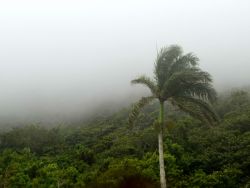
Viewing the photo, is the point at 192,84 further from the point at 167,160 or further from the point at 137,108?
the point at 167,160

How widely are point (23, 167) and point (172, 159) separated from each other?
14.1 meters

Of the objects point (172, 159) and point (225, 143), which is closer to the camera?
point (172, 159)

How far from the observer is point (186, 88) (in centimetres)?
2106

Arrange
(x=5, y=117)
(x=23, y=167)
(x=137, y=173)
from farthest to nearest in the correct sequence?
(x=5, y=117) → (x=23, y=167) → (x=137, y=173)

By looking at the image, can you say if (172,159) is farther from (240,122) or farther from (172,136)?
(240,122)

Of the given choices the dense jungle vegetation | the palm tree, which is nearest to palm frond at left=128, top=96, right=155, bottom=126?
the palm tree

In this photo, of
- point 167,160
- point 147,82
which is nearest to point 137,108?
point 147,82

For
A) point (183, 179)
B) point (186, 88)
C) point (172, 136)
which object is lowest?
point (183, 179)

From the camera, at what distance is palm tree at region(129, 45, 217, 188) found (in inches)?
814

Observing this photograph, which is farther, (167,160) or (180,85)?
(167,160)

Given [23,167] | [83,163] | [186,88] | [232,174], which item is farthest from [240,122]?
[186,88]

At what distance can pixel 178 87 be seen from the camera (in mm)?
20906

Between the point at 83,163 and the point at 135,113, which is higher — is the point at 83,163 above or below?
below

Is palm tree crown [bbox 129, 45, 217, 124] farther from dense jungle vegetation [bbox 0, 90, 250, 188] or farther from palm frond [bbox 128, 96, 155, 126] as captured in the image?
dense jungle vegetation [bbox 0, 90, 250, 188]
